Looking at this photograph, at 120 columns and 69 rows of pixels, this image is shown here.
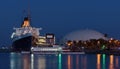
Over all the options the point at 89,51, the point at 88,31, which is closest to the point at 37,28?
the point at 89,51

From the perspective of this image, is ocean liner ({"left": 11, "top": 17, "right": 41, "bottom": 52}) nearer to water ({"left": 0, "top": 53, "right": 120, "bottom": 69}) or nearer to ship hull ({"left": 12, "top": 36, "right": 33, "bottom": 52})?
ship hull ({"left": 12, "top": 36, "right": 33, "bottom": 52})

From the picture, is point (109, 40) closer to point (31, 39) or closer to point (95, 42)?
point (95, 42)

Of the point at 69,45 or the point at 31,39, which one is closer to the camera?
the point at 31,39

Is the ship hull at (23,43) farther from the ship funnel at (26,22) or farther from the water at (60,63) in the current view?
the water at (60,63)

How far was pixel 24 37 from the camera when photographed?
140750mm

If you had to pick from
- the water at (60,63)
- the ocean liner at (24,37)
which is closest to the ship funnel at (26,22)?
the ocean liner at (24,37)

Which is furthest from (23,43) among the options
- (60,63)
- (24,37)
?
A: (60,63)

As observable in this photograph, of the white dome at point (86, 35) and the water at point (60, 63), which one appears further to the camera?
the white dome at point (86, 35)

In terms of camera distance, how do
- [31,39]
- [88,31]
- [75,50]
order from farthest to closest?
[88,31], [75,50], [31,39]

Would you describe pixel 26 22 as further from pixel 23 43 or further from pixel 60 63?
pixel 60 63

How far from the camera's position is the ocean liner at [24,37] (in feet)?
463

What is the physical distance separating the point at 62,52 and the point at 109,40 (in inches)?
1151

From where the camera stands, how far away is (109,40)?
557 feet

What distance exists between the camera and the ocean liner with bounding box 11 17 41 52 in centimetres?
14100
